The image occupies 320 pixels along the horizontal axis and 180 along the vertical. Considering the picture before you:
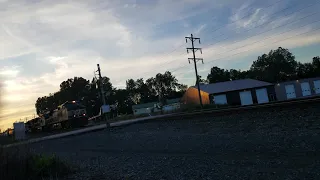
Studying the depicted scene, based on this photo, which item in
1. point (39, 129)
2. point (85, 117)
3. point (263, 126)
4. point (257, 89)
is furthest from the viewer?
point (257, 89)

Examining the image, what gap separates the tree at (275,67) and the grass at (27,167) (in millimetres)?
110756

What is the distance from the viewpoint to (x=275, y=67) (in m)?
119

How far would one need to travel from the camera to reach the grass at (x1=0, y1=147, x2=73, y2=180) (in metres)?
8.75

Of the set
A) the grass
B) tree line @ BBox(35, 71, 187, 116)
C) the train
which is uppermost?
tree line @ BBox(35, 71, 187, 116)

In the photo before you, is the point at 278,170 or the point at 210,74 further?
the point at 210,74

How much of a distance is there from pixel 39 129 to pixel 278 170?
4306cm

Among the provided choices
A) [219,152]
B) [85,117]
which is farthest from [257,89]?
[219,152]

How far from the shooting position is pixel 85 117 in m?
36.6

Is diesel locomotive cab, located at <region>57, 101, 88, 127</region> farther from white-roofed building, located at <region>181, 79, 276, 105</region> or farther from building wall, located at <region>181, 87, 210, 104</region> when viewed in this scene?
building wall, located at <region>181, 87, 210, 104</region>

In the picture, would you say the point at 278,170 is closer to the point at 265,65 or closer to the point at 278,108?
the point at 278,108

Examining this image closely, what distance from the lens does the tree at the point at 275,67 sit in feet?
381

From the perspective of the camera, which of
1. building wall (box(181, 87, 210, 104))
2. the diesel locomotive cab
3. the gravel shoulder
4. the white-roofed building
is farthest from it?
building wall (box(181, 87, 210, 104))

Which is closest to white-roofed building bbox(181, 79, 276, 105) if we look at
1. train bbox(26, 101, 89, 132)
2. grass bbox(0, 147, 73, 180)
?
train bbox(26, 101, 89, 132)

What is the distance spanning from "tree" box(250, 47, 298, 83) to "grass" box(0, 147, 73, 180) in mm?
110756
